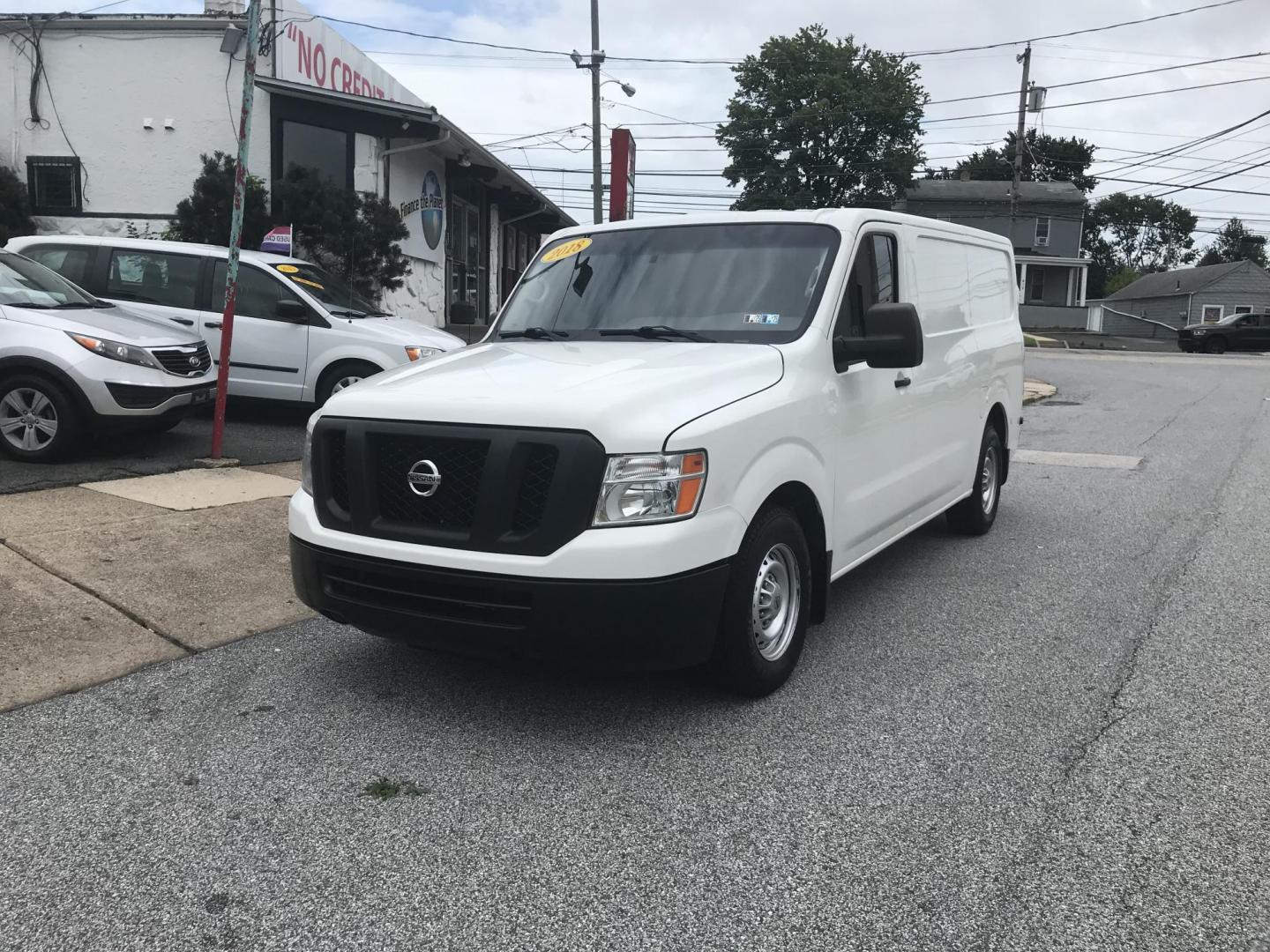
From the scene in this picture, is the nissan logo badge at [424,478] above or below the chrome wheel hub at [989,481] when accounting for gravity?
above

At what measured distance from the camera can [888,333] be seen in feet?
14.4

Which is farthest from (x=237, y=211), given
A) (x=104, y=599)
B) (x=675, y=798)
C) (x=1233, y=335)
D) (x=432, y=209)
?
(x=1233, y=335)

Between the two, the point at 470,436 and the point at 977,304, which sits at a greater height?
the point at 977,304

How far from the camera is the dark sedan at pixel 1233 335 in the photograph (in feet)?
130

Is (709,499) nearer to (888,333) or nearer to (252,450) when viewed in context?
(888,333)

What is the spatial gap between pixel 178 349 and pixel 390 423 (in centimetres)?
555

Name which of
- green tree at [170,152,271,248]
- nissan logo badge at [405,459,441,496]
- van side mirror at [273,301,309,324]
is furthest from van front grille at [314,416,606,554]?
green tree at [170,152,271,248]

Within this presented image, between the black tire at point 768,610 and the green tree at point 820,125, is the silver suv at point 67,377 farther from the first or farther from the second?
the green tree at point 820,125

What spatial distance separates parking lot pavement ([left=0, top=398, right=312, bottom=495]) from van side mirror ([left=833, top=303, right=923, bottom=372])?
18.3 ft

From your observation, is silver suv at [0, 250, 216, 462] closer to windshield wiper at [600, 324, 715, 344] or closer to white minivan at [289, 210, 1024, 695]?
white minivan at [289, 210, 1024, 695]

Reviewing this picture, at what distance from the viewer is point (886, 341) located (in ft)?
14.6

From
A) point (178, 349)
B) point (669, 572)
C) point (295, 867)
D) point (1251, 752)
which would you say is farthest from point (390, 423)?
point (178, 349)

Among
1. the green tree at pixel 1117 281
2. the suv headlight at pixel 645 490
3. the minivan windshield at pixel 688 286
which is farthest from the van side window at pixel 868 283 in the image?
the green tree at pixel 1117 281

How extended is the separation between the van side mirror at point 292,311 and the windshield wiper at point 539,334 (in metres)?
5.86
